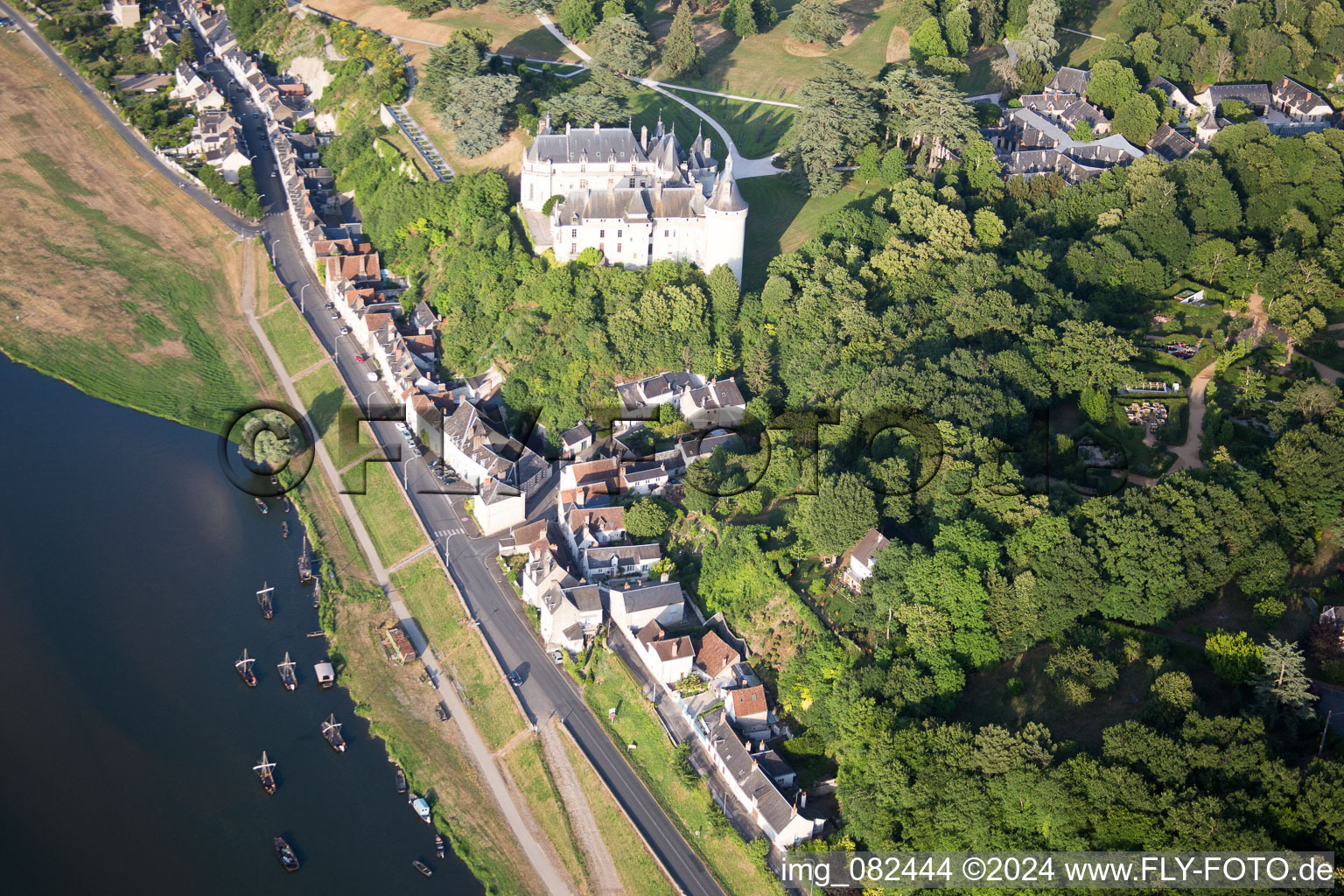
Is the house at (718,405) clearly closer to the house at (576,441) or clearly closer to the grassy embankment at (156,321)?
the house at (576,441)

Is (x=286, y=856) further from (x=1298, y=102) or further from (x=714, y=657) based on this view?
(x=1298, y=102)

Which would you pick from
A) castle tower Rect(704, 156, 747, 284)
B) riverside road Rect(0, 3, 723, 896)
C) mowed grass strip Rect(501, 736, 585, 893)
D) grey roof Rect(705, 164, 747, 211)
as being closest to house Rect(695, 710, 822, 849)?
riverside road Rect(0, 3, 723, 896)

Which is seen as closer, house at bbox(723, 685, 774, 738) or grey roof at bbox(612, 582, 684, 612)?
house at bbox(723, 685, 774, 738)

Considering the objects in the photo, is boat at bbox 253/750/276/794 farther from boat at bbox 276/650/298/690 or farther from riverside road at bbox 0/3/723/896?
riverside road at bbox 0/3/723/896

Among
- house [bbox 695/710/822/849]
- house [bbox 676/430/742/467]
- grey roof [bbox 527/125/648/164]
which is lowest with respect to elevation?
house [bbox 695/710/822/849]

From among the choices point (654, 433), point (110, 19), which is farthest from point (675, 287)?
point (110, 19)

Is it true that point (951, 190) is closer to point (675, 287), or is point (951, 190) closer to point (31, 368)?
point (675, 287)

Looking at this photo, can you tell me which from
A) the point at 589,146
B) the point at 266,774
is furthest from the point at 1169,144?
the point at 266,774
